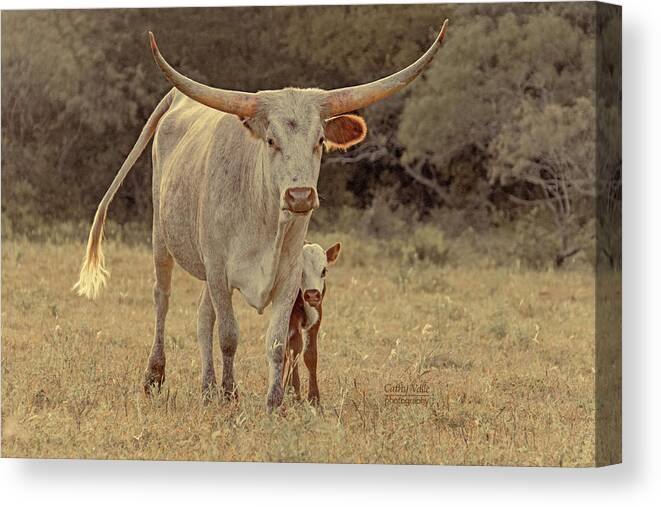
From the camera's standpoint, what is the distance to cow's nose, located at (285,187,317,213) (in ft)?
36.7

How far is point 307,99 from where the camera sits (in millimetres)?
11656

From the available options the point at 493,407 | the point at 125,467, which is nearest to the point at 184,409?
the point at 125,467

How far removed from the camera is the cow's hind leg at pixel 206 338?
12.6 m

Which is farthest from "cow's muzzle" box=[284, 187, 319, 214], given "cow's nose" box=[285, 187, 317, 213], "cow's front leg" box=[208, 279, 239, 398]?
"cow's front leg" box=[208, 279, 239, 398]

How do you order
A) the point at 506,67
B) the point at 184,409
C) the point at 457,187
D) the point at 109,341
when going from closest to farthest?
the point at 184,409
the point at 109,341
the point at 506,67
the point at 457,187

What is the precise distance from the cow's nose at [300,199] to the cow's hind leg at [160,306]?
7.52 ft

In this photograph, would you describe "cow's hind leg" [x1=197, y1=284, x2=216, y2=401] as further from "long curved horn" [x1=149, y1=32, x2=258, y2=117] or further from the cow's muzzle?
the cow's muzzle

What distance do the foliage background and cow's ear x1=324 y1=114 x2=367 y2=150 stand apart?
2.56 feet

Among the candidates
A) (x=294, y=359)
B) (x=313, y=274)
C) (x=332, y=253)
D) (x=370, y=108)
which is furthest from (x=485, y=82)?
(x=294, y=359)

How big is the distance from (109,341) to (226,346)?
1.65 metres

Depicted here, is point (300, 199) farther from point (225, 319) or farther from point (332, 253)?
point (332, 253)

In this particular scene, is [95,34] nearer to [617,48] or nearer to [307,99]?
[307,99]

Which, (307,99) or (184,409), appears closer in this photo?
(307,99)

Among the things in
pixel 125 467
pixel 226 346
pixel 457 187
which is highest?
pixel 457 187
